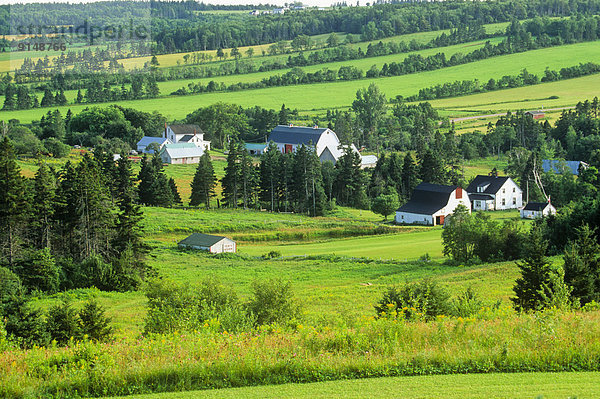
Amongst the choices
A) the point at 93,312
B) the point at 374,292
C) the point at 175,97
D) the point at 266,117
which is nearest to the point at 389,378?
the point at 93,312

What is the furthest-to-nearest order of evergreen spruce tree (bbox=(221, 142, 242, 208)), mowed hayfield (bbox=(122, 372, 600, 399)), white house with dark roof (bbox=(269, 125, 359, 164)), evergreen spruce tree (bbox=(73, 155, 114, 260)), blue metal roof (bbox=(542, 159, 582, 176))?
white house with dark roof (bbox=(269, 125, 359, 164)) → blue metal roof (bbox=(542, 159, 582, 176)) → evergreen spruce tree (bbox=(221, 142, 242, 208)) → evergreen spruce tree (bbox=(73, 155, 114, 260)) → mowed hayfield (bbox=(122, 372, 600, 399))

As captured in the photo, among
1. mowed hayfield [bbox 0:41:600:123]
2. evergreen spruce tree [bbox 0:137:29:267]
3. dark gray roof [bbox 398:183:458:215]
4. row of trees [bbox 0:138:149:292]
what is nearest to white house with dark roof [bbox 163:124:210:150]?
mowed hayfield [bbox 0:41:600:123]

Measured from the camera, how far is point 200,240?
2176 inches

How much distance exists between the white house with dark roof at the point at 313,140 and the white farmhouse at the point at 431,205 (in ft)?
87.8

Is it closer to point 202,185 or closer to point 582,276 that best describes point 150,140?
point 202,185

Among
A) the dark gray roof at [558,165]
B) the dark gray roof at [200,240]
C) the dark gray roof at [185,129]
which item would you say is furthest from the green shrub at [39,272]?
the dark gray roof at [185,129]

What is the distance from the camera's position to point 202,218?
66.9 meters

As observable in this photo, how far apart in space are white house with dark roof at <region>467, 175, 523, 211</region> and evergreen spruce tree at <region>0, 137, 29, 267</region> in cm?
5071

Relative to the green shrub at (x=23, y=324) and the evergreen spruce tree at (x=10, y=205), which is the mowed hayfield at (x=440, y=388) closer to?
the green shrub at (x=23, y=324)

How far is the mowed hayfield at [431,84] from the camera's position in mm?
136250

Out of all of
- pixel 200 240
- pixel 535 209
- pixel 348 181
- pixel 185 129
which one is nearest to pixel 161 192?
pixel 200 240

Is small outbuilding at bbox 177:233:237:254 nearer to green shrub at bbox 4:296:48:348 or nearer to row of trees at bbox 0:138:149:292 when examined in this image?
row of trees at bbox 0:138:149:292

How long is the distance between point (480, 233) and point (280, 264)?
13.6 meters

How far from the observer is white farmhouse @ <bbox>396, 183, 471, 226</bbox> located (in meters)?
69.9
